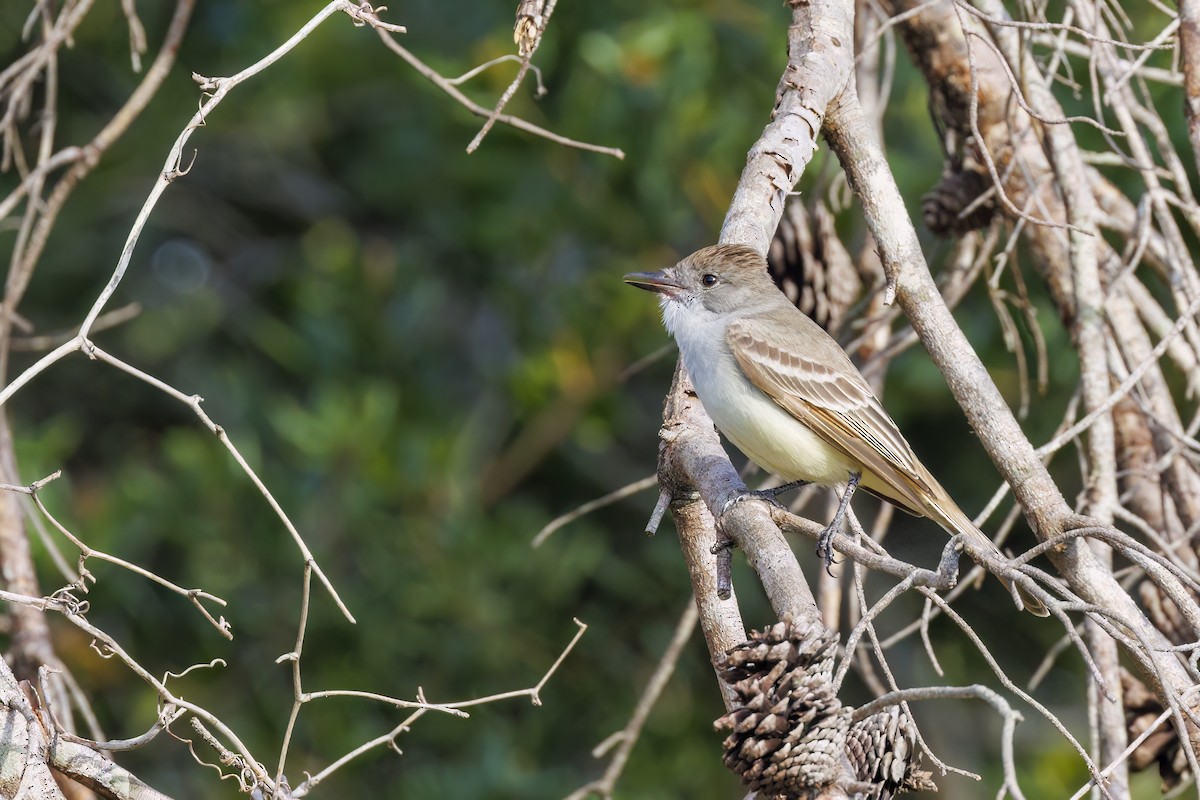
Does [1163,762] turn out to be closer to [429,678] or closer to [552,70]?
[429,678]

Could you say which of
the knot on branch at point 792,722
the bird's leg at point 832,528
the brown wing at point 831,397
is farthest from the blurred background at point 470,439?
the knot on branch at point 792,722

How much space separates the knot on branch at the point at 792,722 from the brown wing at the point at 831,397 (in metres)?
1.94

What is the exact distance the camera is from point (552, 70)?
6.62 metres

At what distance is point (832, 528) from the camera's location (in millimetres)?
2955

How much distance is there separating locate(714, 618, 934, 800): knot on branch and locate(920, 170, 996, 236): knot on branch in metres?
2.52

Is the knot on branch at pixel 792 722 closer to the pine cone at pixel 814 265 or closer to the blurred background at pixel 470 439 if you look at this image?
the pine cone at pixel 814 265

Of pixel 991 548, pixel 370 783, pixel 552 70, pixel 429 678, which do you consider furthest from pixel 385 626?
pixel 991 548

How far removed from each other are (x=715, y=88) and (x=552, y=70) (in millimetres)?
810

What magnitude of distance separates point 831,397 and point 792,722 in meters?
2.38

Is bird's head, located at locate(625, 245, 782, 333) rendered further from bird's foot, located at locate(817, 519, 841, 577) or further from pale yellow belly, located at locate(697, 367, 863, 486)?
bird's foot, located at locate(817, 519, 841, 577)

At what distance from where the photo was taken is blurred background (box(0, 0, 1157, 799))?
248 inches

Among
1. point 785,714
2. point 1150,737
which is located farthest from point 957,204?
point 785,714

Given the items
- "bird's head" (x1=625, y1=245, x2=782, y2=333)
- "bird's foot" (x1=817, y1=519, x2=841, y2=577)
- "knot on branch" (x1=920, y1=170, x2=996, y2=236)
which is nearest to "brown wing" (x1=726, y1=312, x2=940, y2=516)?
"bird's head" (x1=625, y1=245, x2=782, y2=333)

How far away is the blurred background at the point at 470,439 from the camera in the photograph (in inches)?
248
